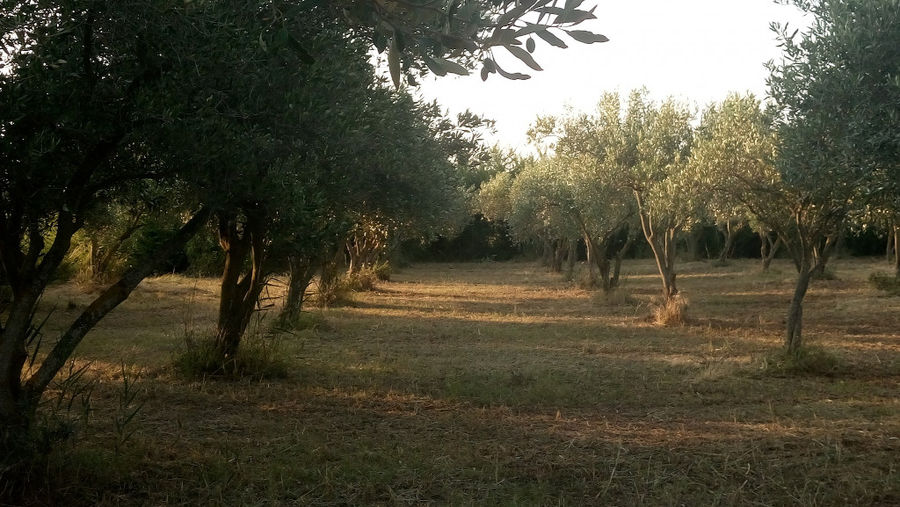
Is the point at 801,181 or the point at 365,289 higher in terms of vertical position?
the point at 801,181

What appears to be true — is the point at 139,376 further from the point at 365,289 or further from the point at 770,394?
the point at 365,289

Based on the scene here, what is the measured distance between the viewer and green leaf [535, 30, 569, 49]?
3773 millimetres

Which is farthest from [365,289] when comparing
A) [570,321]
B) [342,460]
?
[342,460]

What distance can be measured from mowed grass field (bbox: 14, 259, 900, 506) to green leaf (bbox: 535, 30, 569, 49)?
3.05m

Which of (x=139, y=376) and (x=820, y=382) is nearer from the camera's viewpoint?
(x=139, y=376)

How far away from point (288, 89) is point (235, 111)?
73 centimetres

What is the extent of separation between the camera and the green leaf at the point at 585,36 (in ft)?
11.9

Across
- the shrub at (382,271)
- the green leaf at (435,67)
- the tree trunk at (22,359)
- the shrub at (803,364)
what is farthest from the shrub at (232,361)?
the shrub at (382,271)

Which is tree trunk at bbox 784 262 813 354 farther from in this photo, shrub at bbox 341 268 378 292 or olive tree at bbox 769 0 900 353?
shrub at bbox 341 268 378 292

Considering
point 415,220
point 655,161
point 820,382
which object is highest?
point 655,161

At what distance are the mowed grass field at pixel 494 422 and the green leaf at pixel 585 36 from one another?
10.2 ft

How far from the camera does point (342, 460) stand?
6.09 metres

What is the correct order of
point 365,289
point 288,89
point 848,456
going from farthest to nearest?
point 365,289
point 848,456
point 288,89

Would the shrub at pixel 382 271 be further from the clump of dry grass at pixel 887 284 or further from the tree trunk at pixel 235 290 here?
the tree trunk at pixel 235 290
